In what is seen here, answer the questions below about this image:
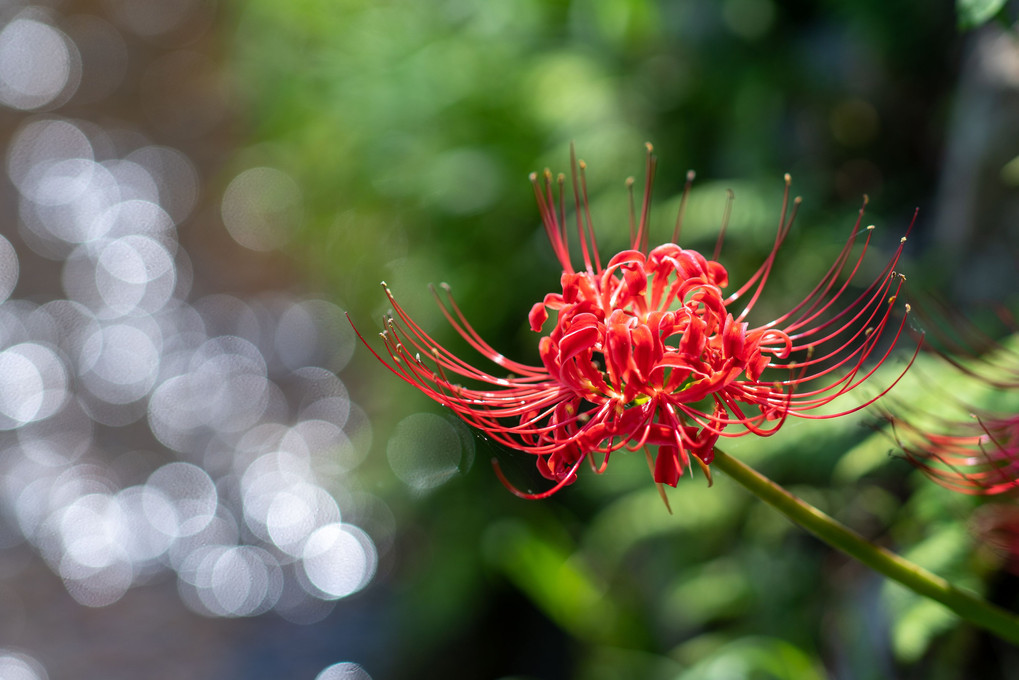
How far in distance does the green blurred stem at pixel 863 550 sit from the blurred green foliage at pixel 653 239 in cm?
89

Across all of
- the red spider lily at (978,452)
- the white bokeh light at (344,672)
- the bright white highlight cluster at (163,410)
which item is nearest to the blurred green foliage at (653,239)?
the white bokeh light at (344,672)

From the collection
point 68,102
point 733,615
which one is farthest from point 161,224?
point 733,615

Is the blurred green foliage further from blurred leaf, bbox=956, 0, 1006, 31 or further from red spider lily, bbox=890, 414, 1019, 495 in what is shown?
blurred leaf, bbox=956, 0, 1006, 31

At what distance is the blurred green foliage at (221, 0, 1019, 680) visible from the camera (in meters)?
2.11

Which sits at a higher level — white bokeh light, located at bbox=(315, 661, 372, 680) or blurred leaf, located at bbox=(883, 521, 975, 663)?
blurred leaf, located at bbox=(883, 521, 975, 663)

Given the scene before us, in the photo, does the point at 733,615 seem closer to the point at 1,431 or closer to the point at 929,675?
the point at 929,675

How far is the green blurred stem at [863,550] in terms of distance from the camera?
771 millimetres

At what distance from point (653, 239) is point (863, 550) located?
200cm

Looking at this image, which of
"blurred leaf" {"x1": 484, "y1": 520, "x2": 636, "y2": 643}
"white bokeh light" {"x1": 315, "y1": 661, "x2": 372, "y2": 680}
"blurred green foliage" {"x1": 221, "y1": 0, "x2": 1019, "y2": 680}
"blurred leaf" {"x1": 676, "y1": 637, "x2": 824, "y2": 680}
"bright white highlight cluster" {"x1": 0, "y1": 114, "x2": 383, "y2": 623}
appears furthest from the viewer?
"bright white highlight cluster" {"x1": 0, "y1": 114, "x2": 383, "y2": 623}

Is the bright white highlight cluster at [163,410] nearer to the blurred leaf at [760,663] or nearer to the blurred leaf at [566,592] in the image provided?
the blurred leaf at [566,592]

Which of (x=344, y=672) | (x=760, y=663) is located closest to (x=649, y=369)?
(x=760, y=663)

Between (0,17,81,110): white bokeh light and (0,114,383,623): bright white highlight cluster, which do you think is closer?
(0,114,383,623): bright white highlight cluster

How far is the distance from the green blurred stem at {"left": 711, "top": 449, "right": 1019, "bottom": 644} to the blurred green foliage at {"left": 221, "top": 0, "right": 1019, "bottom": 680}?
886 mm

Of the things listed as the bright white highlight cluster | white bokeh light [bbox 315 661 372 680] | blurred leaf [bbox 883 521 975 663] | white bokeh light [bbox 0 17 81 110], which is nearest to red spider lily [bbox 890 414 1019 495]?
blurred leaf [bbox 883 521 975 663]
